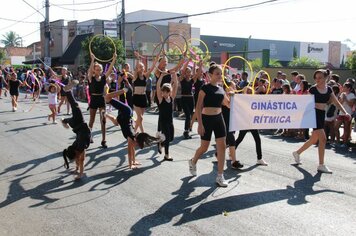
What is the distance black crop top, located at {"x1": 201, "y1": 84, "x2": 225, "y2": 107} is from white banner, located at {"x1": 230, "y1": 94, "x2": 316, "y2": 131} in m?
1.14

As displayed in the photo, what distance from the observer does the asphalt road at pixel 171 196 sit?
5.07m

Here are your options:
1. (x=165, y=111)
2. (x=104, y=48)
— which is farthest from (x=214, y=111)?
(x=104, y=48)

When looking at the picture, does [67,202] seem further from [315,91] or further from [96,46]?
[96,46]

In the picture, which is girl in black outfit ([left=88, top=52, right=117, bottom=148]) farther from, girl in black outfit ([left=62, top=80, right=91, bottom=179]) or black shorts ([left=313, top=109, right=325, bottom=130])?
black shorts ([left=313, top=109, right=325, bottom=130])

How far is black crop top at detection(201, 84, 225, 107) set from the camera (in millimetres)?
6594

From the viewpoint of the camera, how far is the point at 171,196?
6215mm

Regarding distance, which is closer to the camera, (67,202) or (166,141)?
(67,202)

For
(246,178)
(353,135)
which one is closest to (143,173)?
(246,178)

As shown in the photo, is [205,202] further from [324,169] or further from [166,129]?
[324,169]

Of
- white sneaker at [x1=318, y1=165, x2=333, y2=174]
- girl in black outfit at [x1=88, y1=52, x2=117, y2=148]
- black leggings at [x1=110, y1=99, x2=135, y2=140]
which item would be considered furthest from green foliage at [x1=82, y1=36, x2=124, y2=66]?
white sneaker at [x1=318, y1=165, x2=333, y2=174]

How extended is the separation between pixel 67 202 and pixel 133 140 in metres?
2.06

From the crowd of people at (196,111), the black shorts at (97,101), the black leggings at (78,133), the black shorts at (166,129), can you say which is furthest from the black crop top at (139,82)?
the black leggings at (78,133)

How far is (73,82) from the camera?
7949 millimetres

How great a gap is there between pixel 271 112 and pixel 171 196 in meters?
3.12
